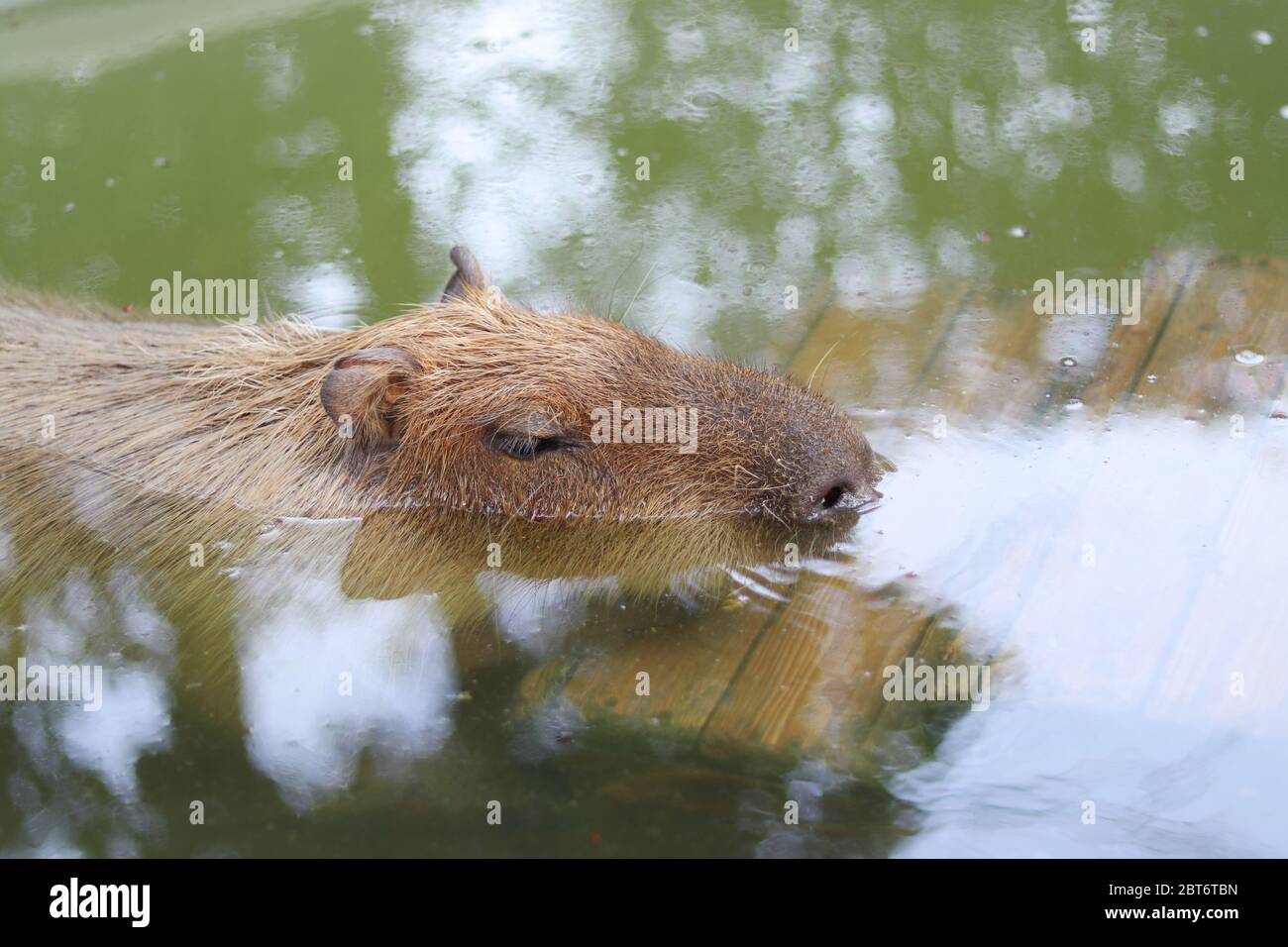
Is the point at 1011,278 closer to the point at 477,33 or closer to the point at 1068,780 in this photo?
the point at 1068,780

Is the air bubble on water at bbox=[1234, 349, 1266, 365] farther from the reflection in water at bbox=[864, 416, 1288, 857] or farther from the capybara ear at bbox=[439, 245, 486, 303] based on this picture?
the capybara ear at bbox=[439, 245, 486, 303]

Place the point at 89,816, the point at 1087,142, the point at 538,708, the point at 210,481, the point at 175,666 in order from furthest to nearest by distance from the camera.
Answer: the point at 1087,142 → the point at 210,481 → the point at 175,666 → the point at 538,708 → the point at 89,816

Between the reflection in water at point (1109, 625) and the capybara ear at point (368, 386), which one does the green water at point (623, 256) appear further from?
the capybara ear at point (368, 386)

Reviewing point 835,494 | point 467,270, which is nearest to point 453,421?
point 467,270

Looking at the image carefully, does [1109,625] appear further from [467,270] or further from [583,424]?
[467,270]

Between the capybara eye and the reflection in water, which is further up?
the capybara eye

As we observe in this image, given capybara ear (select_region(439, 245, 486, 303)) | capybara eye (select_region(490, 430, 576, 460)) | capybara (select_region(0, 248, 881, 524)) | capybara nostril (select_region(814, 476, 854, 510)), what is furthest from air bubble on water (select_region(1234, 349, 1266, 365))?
capybara ear (select_region(439, 245, 486, 303))

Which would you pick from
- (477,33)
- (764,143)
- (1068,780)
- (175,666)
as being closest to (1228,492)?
(1068,780)
